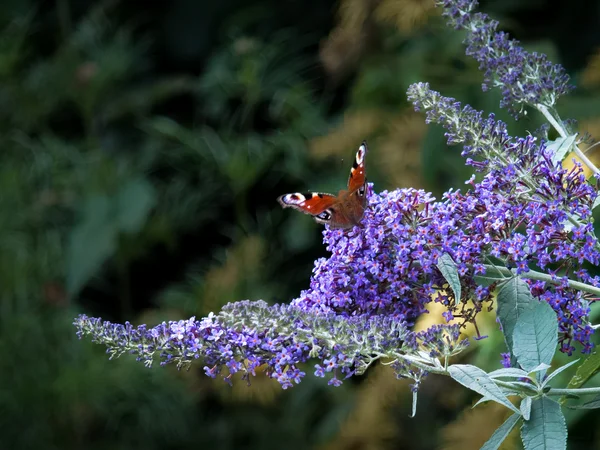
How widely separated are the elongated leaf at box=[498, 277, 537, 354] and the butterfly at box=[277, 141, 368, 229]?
209 millimetres

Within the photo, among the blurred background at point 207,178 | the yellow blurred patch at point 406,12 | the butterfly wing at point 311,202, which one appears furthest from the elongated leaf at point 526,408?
the yellow blurred patch at point 406,12

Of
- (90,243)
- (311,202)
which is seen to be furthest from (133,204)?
(311,202)

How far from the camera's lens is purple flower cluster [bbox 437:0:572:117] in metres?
1.16

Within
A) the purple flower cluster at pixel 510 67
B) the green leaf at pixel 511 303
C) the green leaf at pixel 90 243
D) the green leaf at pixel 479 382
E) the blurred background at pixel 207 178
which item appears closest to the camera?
the green leaf at pixel 479 382

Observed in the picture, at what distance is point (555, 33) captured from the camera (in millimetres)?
3010

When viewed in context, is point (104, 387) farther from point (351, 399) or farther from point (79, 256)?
point (351, 399)

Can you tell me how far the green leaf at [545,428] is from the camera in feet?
2.74

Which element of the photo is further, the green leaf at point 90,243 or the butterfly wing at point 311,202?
the green leaf at point 90,243

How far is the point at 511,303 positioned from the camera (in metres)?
0.94

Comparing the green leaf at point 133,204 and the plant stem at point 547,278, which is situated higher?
the green leaf at point 133,204

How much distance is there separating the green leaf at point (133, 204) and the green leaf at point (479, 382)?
98.7 inches

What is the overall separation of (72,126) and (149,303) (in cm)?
97

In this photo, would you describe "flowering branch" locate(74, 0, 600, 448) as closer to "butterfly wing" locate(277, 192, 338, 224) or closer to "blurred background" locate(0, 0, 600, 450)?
"butterfly wing" locate(277, 192, 338, 224)

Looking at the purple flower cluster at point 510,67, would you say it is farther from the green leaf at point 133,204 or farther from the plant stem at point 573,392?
the green leaf at point 133,204
